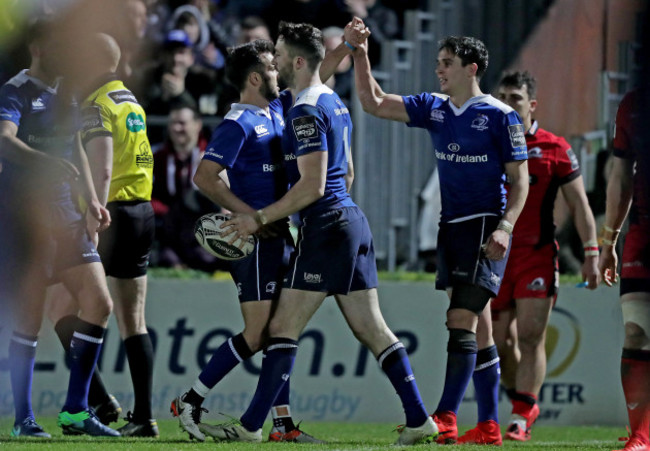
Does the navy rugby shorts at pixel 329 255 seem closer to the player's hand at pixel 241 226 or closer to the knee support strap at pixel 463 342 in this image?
the player's hand at pixel 241 226

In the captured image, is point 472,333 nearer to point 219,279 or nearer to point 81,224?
point 81,224

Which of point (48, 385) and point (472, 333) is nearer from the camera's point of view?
point (472, 333)

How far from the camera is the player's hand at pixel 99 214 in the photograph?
20.4ft

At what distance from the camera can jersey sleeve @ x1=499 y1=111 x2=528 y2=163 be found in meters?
6.11

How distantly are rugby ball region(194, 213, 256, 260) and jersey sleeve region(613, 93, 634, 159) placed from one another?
1.87m

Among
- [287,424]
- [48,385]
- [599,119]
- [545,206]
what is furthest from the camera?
[599,119]

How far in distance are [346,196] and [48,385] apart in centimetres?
379

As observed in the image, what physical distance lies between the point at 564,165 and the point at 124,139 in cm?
279

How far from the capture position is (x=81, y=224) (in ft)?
21.1

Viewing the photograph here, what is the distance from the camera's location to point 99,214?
623 cm

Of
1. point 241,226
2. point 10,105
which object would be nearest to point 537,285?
point 241,226

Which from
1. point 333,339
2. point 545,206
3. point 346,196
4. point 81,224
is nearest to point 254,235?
point 346,196

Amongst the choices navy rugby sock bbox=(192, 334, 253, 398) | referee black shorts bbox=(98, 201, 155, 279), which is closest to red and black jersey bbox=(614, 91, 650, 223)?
navy rugby sock bbox=(192, 334, 253, 398)

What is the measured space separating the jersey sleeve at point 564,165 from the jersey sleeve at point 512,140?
1.46 metres
